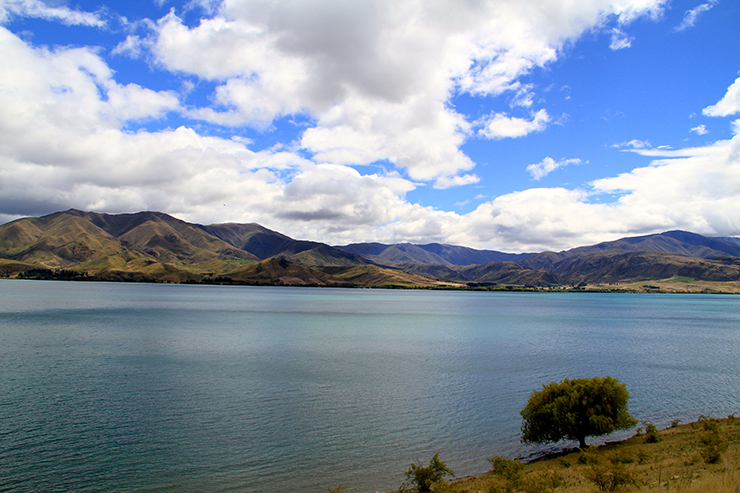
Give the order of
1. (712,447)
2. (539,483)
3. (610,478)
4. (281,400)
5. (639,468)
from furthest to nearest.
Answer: (281,400) → (712,447) → (639,468) → (539,483) → (610,478)

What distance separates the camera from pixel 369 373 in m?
50.9

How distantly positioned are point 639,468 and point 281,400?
2824 cm

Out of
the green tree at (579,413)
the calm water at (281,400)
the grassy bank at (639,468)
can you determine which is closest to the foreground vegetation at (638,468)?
the grassy bank at (639,468)

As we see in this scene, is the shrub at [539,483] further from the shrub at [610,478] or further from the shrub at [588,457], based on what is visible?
the shrub at [588,457]

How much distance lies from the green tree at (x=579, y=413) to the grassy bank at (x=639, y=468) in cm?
136

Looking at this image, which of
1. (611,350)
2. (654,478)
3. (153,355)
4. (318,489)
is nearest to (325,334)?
(153,355)

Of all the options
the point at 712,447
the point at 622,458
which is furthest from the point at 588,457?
the point at 712,447

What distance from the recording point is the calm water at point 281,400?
82.8 ft

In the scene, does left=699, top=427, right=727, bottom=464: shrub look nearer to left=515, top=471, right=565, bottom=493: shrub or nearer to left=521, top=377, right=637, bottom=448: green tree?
left=521, top=377, right=637, bottom=448: green tree

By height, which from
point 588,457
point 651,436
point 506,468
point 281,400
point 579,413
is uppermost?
point 579,413

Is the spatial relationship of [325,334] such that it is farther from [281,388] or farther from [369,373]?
[281,388]

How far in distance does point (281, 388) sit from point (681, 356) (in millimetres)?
66058

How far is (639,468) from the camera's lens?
869 inches

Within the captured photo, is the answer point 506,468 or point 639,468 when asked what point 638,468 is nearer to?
point 639,468
